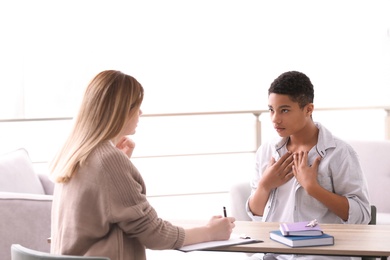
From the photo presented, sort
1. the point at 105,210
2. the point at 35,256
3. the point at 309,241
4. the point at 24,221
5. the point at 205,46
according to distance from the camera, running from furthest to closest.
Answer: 1. the point at 205,46
2. the point at 24,221
3. the point at 309,241
4. the point at 105,210
5. the point at 35,256

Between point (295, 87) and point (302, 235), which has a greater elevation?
point (295, 87)

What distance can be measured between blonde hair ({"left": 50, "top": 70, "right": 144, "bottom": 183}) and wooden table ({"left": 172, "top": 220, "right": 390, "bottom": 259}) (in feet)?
1.60

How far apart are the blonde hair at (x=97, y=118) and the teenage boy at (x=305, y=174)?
0.77 m

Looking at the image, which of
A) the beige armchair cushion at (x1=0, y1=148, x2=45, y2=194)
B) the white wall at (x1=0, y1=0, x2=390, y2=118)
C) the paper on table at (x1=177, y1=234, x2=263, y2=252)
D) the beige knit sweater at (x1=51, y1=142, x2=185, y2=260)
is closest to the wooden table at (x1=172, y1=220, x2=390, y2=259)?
the paper on table at (x1=177, y1=234, x2=263, y2=252)

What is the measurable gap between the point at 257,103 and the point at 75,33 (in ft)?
7.48

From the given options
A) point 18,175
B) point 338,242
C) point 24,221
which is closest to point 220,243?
point 338,242

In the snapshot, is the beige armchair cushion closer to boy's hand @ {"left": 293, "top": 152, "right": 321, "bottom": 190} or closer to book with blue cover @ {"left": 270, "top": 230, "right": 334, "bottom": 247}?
boy's hand @ {"left": 293, "top": 152, "right": 321, "bottom": 190}

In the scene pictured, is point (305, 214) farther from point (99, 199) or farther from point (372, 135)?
point (372, 135)

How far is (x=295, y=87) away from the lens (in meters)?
2.92

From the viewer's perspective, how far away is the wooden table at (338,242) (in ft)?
7.79

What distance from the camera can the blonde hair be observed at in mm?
2289

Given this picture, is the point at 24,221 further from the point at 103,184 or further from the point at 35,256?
Answer: the point at 35,256

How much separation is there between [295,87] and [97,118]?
2.95 feet

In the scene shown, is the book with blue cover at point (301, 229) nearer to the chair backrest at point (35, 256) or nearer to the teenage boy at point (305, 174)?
the teenage boy at point (305, 174)
